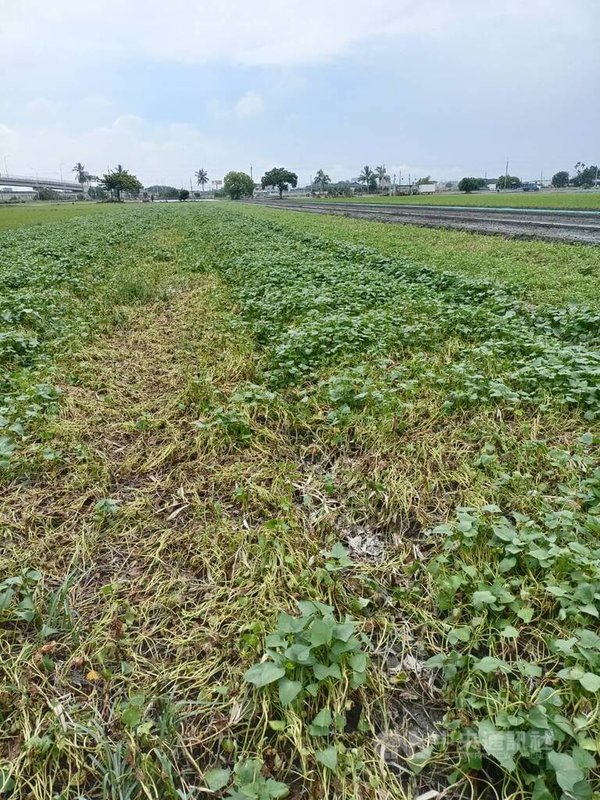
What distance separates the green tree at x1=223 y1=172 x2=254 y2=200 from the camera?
107 metres

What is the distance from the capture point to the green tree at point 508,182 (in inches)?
4139

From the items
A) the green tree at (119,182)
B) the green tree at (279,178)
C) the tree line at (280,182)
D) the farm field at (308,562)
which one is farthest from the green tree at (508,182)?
the farm field at (308,562)

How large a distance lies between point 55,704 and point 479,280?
7736 millimetres

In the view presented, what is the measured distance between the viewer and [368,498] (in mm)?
3113

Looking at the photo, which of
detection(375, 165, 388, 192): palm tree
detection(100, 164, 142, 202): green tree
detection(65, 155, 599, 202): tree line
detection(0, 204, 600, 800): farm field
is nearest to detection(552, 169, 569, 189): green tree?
detection(65, 155, 599, 202): tree line

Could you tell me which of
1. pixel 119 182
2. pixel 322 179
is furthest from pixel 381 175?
pixel 119 182

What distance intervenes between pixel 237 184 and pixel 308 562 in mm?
117035

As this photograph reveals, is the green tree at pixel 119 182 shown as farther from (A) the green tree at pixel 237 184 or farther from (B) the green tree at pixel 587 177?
(B) the green tree at pixel 587 177

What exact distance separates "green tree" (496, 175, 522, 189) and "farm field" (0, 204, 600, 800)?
117377 mm

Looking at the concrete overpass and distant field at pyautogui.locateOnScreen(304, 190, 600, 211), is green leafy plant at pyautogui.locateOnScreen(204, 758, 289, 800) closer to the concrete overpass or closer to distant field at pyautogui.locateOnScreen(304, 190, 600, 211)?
distant field at pyautogui.locateOnScreen(304, 190, 600, 211)

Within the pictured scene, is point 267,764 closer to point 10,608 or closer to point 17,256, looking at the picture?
point 10,608

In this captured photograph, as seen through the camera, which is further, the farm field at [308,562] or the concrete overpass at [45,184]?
the concrete overpass at [45,184]

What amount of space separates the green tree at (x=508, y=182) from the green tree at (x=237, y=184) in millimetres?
56747

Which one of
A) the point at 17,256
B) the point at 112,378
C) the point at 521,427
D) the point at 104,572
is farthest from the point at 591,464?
the point at 17,256
